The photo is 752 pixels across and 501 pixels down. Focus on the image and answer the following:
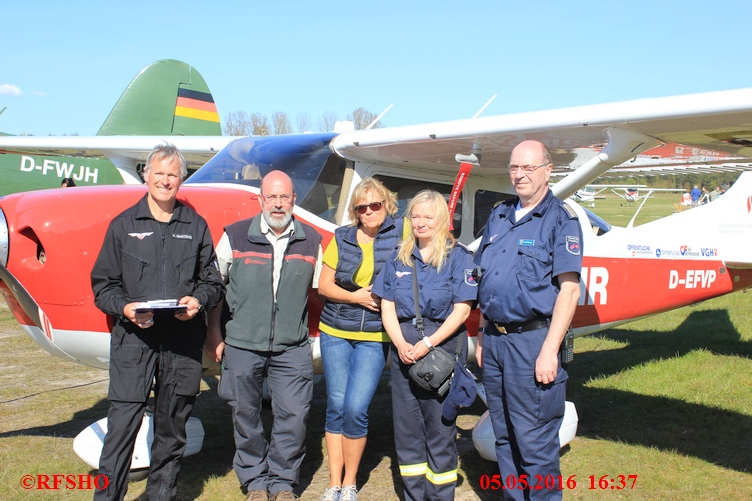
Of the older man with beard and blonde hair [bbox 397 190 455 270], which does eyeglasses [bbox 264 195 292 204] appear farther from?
blonde hair [bbox 397 190 455 270]

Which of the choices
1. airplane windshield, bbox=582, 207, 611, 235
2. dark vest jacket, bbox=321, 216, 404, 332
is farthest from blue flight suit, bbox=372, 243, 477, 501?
airplane windshield, bbox=582, 207, 611, 235

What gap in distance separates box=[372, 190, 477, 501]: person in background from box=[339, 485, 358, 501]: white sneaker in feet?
1.13

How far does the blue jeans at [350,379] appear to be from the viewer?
3346 mm

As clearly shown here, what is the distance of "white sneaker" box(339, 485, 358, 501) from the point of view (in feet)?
11.2

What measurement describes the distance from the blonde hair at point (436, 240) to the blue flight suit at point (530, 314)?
25 cm

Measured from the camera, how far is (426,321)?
3166 millimetres

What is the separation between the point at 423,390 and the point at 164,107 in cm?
1258

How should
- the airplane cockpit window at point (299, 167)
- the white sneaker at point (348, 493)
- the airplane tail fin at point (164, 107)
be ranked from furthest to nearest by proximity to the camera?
the airplane tail fin at point (164, 107)
the airplane cockpit window at point (299, 167)
the white sneaker at point (348, 493)

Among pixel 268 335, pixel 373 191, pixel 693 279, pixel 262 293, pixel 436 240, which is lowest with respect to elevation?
pixel 693 279

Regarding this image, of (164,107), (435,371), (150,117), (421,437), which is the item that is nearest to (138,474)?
(421,437)

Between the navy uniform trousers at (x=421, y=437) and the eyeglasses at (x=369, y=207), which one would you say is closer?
the navy uniform trousers at (x=421, y=437)

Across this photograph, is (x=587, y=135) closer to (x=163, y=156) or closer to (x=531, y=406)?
(x=531, y=406)

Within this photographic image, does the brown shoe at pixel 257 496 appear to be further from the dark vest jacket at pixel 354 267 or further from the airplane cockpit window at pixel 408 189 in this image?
the airplane cockpit window at pixel 408 189

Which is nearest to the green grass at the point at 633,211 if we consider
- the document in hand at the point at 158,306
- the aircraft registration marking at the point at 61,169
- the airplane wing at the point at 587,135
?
the aircraft registration marking at the point at 61,169
